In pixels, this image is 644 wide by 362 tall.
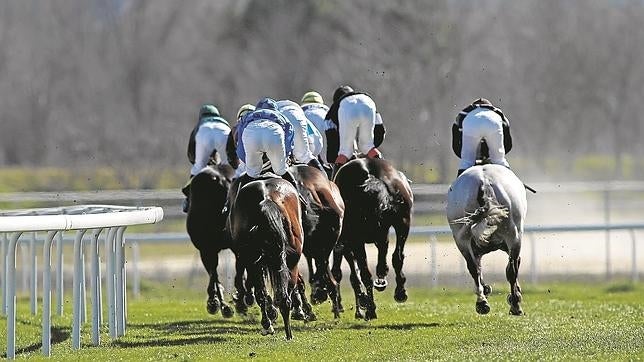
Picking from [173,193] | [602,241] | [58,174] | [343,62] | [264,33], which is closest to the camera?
[173,193]

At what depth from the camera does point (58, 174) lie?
111 feet

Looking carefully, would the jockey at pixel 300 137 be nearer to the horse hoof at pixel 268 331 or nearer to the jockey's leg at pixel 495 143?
the jockey's leg at pixel 495 143

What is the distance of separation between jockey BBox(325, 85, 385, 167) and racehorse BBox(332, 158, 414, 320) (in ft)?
1.75

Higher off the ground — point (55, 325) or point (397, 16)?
point (397, 16)

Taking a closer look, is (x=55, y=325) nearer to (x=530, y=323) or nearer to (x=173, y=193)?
(x=530, y=323)

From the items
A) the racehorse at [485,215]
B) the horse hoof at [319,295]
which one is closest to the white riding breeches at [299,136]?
the horse hoof at [319,295]

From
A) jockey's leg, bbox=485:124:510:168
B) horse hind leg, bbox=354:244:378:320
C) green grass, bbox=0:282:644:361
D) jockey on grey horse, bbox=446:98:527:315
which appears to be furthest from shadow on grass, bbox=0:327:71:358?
jockey's leg, bbox=485:124:510:168

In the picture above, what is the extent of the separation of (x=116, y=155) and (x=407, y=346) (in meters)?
29.3

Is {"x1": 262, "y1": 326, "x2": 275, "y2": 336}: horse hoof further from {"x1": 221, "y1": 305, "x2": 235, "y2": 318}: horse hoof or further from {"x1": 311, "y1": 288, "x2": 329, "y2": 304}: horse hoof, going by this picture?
{"x1": 221, "y1": 305, "x2": 235, "y2": 318}: horse hoof

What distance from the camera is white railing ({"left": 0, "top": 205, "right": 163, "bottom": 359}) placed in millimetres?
10117

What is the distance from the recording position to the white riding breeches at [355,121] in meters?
13.7

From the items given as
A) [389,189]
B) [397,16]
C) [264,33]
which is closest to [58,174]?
[397,16]

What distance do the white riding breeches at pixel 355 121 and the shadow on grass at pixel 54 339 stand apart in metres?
2.90

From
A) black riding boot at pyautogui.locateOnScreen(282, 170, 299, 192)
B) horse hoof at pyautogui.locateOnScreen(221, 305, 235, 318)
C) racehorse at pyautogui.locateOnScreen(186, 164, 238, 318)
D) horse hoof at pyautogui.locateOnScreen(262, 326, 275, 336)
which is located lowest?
horse hoof at pyautogui.locateOnScreen(221, 305, 235, 318)
